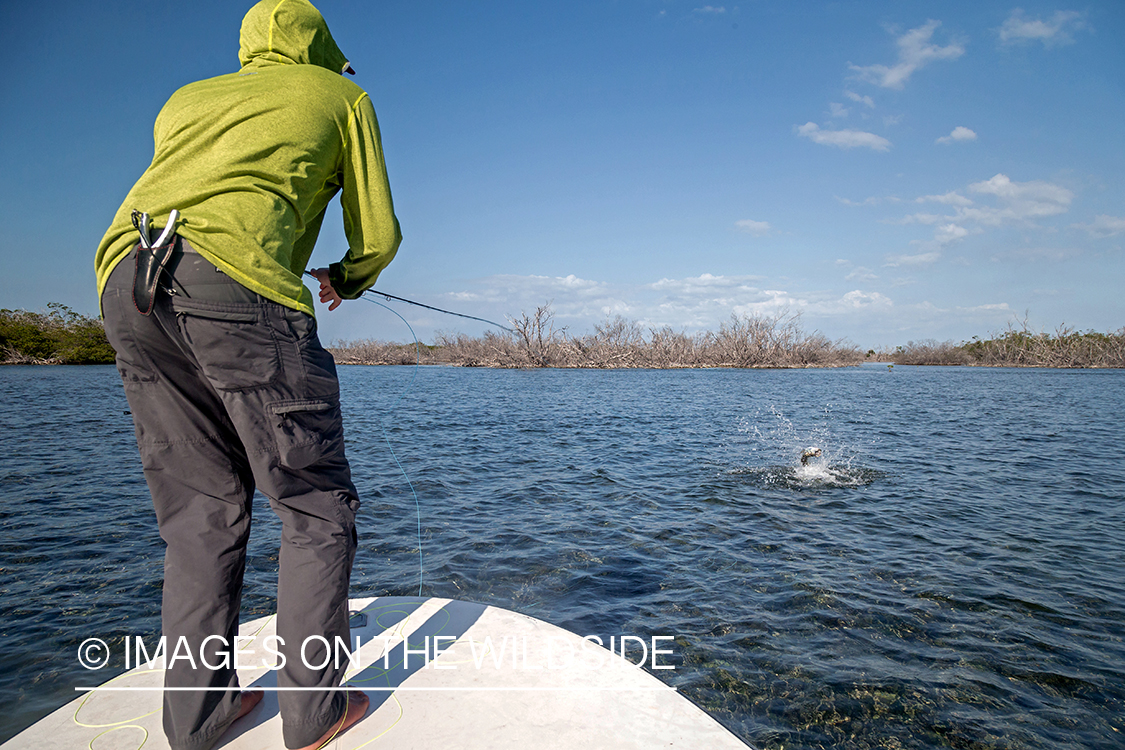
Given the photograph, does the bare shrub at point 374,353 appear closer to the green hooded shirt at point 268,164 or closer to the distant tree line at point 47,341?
the distant tree line at point 47,341

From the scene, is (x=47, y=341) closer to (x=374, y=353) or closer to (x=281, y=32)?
(x=374, y=353)

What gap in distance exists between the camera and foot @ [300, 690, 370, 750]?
1.87 meters

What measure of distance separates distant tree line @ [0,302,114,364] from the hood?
172 feet

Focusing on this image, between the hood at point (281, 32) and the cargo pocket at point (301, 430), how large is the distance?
1.20 metres

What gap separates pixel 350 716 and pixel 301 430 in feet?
3.52

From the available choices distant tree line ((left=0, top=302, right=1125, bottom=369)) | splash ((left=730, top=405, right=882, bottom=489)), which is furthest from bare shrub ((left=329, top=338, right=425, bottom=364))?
splash ((left=730, top=405, right=882, bottom=489))

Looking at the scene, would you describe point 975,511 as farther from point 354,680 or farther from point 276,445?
point 276,445

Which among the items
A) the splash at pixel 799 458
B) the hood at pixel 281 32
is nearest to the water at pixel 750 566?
the splash at pixel 799 458

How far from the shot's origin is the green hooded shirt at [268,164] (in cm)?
167

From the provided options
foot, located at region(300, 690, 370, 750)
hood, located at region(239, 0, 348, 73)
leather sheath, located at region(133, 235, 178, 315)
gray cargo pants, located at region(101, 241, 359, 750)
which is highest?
hood, located at region(239, 0, 348, 73)

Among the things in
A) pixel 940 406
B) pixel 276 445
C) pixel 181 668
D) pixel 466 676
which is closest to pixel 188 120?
pixel 276 445

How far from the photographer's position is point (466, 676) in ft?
7.64

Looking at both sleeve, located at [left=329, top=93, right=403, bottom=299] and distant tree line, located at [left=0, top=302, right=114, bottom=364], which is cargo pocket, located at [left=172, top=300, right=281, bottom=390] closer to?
sleeve, located at [left=329, top=93, right=403, bottom=299]

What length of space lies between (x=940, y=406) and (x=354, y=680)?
880 inches
